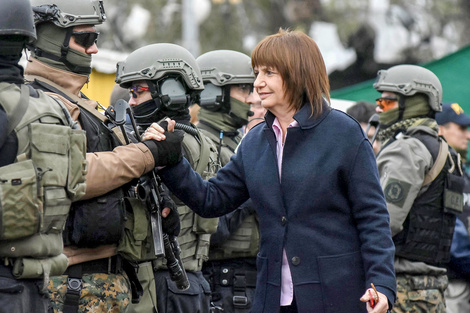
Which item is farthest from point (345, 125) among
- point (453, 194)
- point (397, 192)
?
point (453, 194)

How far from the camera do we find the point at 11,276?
3.71 metres

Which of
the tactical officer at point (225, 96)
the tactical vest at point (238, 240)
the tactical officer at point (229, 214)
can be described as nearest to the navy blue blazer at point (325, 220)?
the tactical officer at point (229, 214)

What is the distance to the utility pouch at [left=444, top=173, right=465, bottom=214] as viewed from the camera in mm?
6645

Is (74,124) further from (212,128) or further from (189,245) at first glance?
(212,128)

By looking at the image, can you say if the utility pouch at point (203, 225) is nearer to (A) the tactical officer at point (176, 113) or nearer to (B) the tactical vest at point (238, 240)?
(A) the tactical officer at point (176, 113)

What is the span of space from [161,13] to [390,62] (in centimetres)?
640

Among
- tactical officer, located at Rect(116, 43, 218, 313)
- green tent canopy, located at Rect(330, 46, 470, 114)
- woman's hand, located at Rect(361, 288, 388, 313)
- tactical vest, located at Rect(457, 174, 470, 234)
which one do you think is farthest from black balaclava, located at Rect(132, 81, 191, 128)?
green tent canopy, located at Rect(330, 46, 470, 114)

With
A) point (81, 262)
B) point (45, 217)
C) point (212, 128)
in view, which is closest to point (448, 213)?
point (212, 128)

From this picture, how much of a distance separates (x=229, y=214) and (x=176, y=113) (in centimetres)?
116

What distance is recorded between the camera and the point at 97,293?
4.32 metres

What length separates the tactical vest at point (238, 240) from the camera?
6238 mm

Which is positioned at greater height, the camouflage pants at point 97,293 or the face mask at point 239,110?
the camouflage pants at point 97,293

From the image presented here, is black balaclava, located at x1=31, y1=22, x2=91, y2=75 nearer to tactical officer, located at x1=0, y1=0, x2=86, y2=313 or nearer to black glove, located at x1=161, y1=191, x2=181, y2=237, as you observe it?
tactical officer, located at x1=0, y1=0, x2=86, y2=313

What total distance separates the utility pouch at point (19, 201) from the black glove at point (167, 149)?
86 cm
